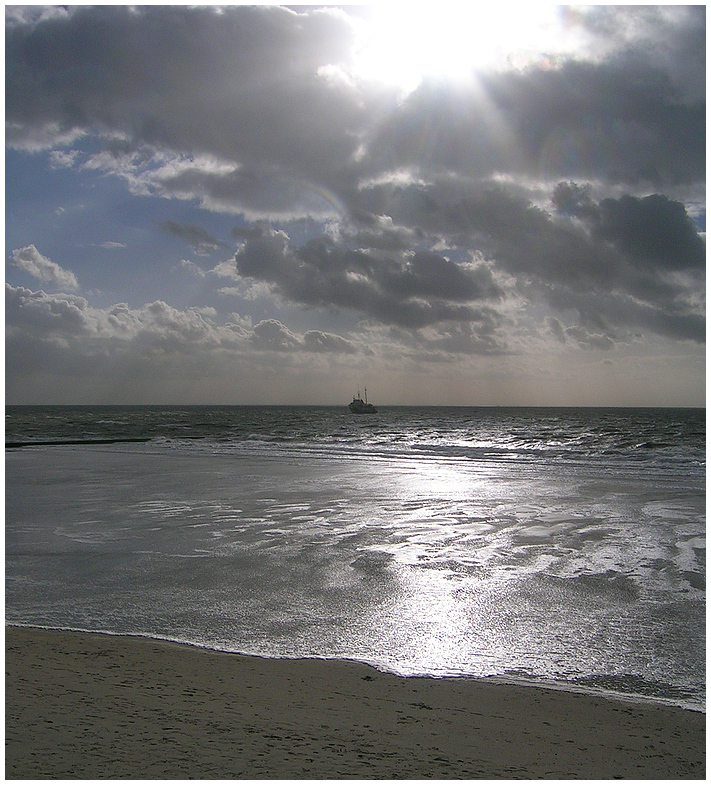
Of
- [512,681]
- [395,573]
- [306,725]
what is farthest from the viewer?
[395,573]

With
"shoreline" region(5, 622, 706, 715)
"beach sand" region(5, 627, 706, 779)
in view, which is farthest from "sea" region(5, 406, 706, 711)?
"beach sand" region(5, 627, 706, 779)

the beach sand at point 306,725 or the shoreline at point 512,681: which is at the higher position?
the beach sand at point 306,725

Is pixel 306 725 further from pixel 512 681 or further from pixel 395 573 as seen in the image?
pixel 395 573

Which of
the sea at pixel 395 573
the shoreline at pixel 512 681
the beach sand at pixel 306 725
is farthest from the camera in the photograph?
the sea at pixel 395 573

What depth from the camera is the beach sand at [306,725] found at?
3818mm

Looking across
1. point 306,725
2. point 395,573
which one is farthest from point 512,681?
point 395,573

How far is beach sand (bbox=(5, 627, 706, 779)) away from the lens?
3818 mm

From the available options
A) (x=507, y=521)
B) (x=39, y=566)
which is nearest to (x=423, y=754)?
(x=39, y=566)

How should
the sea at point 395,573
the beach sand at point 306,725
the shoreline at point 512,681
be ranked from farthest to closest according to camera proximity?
the sea at point 395,573, the shoreline at point 512,681, the beach sand at point 306,725

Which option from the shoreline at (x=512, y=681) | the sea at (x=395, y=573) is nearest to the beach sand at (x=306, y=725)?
the shoreline at (x=512, y=681)

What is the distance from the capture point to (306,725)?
14.1 ft

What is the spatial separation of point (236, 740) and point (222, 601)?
334cm

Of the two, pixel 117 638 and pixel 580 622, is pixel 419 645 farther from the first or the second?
pixel 117 638

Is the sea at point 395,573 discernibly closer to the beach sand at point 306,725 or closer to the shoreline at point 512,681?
the shoreline at point 512,681
